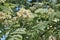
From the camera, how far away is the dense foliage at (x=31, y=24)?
1854mm

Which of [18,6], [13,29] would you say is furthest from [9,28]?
[18,6]

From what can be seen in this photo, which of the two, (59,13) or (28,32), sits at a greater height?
(59,13)

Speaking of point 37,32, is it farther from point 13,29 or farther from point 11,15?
point 11,15

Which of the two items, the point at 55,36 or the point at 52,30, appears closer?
the point at 55,36

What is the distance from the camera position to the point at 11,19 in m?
2.04

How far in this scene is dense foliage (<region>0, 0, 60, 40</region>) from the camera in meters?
1.85

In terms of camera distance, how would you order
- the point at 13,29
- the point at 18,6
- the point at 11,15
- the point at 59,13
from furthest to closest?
the point at 18,6, the point at 11,15, the point at 13,29, the point at 59,13

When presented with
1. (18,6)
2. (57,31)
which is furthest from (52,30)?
(18,6)

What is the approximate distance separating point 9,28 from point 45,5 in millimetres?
441

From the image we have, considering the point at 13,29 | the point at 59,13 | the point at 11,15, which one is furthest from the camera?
the point at 11,15

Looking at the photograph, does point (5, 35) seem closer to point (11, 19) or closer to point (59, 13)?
point (11, 19)

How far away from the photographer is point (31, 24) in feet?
6.53

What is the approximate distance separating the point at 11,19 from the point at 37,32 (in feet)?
0.95

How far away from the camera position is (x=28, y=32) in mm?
1904
